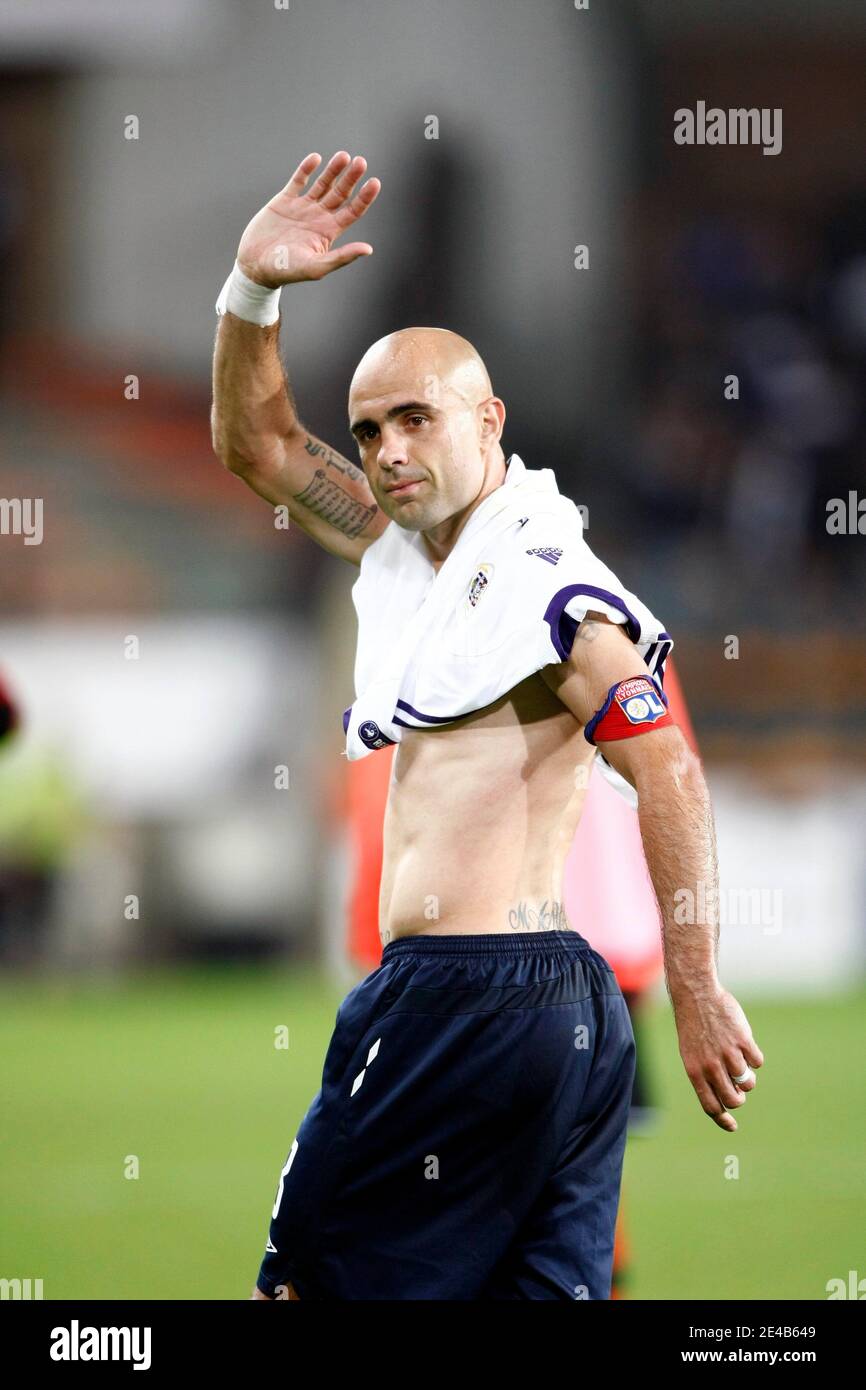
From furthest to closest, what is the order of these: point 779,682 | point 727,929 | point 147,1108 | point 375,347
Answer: point 779,682
point 727,929
point 147,1108
point 375,347

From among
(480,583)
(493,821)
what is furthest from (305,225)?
(493,821)

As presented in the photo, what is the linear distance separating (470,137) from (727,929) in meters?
9.00

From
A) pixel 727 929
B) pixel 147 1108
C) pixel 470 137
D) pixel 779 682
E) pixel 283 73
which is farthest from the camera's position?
pixel 283 73

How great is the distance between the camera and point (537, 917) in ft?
8.95

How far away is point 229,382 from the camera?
3332 mm

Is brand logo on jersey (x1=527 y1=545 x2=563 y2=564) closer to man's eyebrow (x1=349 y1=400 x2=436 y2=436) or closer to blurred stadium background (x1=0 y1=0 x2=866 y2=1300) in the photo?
man's eyebrow (x1=349 y1=400 x2=436 y2=436)

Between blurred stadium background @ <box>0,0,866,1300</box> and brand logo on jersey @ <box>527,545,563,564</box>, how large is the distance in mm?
4155

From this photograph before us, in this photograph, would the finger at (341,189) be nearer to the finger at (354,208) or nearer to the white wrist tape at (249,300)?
the finger at (354,208)

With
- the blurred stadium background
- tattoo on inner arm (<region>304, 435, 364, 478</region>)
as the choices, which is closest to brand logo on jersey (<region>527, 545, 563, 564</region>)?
tattoo on inner arm (<region>304, 435, 364, 478</region>)

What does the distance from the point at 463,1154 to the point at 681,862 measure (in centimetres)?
56

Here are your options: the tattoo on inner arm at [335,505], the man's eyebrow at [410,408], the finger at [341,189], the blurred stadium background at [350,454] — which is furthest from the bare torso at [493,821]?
the blurred stadium background at [350,454]

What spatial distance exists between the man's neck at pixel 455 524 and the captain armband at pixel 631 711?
568 millimetres
